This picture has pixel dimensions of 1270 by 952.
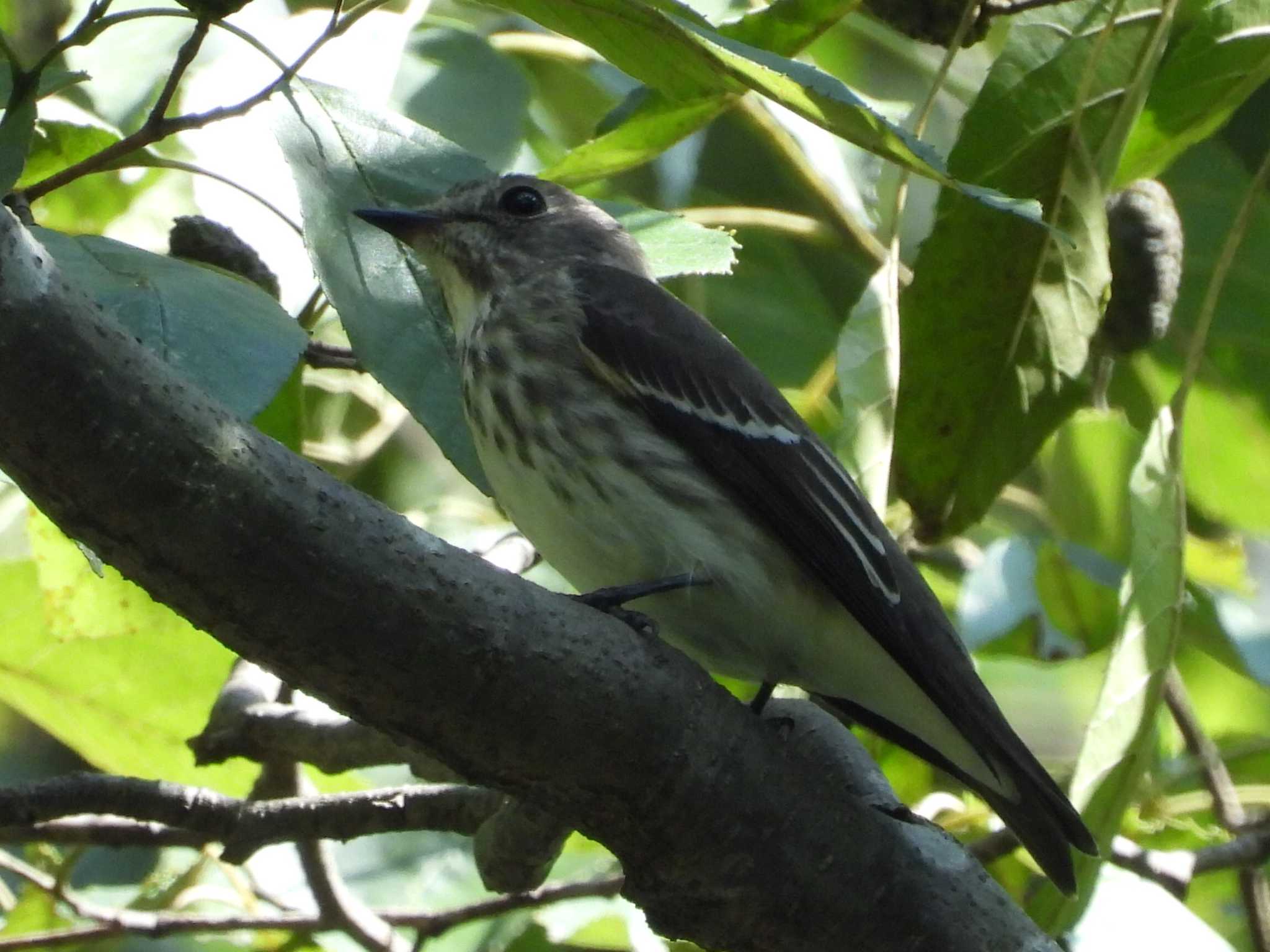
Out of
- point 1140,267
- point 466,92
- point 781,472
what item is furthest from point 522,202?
point 1140,267

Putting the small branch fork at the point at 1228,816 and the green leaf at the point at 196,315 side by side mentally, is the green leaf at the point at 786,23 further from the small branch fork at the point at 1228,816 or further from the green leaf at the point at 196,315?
the small branch fork at the point at 1228,816

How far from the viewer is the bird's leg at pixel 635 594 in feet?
8.28

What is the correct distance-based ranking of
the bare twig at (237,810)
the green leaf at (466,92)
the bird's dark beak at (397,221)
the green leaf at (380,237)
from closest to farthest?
the green leaf at (380,237) → the bird's dark beak at (397,221) → the bare twig at (237,810) → the green leaf at (466,92)

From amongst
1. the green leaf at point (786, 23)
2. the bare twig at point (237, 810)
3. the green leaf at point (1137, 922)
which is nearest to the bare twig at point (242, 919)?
the bare twig at point (237, 810)

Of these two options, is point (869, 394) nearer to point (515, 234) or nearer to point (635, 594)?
point (635, 594)

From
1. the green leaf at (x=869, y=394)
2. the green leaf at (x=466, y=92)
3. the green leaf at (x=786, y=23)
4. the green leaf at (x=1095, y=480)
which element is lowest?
the green leaf at (x=869, y=394)

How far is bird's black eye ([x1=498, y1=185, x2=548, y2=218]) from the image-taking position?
13.4 ft

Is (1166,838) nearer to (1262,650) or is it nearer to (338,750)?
(1262,650)

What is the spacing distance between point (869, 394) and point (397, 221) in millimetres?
964

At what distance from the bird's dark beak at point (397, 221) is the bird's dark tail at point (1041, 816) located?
4.69 ft

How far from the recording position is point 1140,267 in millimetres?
3834

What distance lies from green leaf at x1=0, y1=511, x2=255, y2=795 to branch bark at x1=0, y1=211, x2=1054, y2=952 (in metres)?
1.53

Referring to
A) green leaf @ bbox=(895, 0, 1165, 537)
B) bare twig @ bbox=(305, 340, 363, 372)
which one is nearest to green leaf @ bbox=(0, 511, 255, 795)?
bare twig @ bbox=(305, 340, 363, 372)

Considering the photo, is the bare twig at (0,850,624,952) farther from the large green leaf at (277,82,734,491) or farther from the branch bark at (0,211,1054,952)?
the large green leaf at (277,82,734,491)
